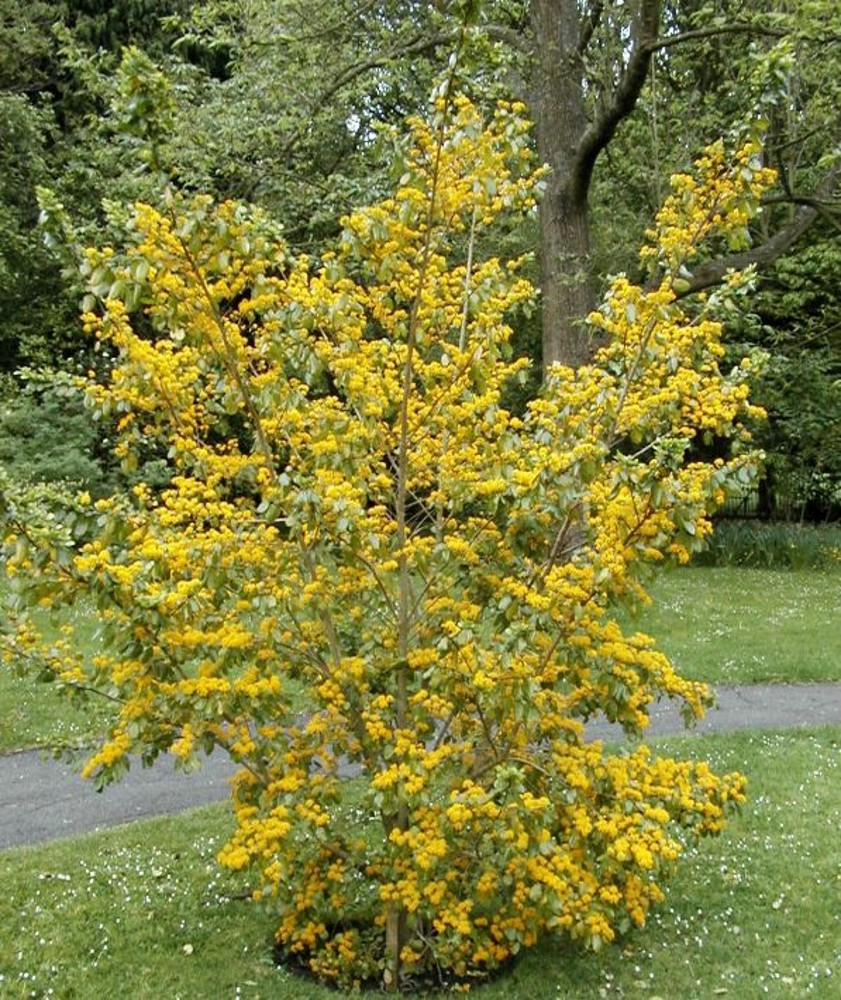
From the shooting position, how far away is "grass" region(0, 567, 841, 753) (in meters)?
8.02

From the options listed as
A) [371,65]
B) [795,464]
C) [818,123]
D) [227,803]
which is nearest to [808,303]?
[795,464]

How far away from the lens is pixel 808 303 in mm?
18172

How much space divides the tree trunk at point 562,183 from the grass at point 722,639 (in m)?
3.10

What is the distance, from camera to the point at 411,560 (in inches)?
Result: 167

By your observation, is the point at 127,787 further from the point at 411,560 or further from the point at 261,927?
the point at 411,560

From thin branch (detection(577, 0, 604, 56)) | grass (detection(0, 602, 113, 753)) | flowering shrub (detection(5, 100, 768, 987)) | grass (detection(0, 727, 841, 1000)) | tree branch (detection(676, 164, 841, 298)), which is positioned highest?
thin branch (detection(577, 0, 604, 56))

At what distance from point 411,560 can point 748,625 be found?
8.03m

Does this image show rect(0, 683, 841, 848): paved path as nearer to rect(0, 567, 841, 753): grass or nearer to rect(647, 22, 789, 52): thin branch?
rect(0, 567, 841, 753): grass

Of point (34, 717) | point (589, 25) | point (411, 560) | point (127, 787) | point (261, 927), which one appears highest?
point (589, 25)

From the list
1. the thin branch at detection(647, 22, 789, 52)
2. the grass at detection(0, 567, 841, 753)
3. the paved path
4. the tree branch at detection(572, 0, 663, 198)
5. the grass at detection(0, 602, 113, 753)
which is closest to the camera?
the paved path

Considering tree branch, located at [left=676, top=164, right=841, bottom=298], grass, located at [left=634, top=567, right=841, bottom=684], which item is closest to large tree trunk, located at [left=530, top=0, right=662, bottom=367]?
tree branch, located at [left=676, top=164, right=841, bottom=298]

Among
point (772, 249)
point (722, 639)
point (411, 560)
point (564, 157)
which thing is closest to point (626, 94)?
point (564, 157)

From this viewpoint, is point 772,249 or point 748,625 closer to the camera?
point 748,625

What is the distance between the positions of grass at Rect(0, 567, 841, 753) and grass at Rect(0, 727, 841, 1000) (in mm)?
1414
